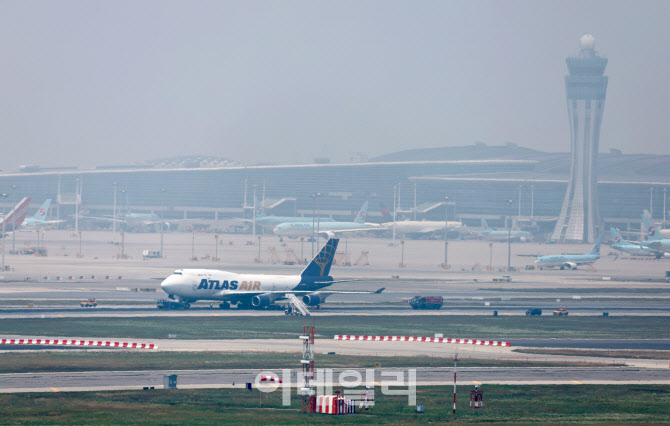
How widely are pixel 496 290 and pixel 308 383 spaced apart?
8888 centimetres

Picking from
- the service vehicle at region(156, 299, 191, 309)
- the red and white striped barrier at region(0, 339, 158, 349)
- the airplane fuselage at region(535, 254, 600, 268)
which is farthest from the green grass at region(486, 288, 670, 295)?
the red and white striped barrier at region(0, 339, 158, 349)

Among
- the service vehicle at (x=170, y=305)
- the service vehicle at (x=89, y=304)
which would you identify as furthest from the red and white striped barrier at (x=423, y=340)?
the service vehicle at (x=89, y=304)

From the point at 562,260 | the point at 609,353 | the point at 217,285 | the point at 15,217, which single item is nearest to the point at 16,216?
the point at 15,217

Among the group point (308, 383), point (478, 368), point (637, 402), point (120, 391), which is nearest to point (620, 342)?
point (478, 368)

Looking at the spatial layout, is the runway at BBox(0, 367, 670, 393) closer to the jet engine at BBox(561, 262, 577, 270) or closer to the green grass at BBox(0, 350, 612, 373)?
the green grass at BBox(0, 350, 612, 373)

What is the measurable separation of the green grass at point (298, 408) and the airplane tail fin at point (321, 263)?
48.0 m

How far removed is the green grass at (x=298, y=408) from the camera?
37441 millimetres

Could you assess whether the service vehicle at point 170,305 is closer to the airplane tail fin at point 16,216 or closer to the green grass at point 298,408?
the green grass at point 298,408

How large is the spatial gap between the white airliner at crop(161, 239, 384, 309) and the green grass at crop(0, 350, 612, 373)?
3124 cm

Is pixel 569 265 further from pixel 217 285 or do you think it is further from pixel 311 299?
pixel 217 285

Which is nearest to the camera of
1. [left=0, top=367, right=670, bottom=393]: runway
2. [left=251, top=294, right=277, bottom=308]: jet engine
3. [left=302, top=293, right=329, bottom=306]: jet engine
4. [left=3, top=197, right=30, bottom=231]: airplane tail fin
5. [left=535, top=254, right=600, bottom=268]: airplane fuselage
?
[left=0, top=367, right=670, bottom=393]: runway

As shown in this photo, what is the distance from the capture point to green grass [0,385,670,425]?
37441 millimetres

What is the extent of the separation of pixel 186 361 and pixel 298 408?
15.6 metres

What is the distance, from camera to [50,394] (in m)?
42.3
